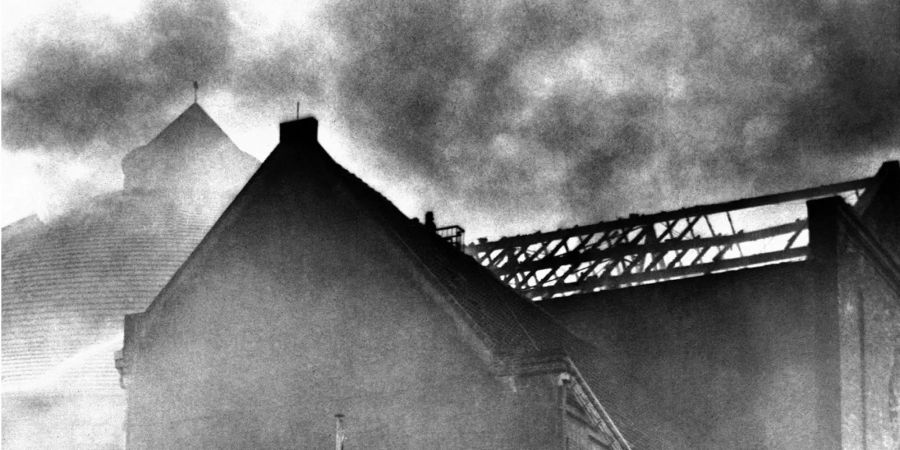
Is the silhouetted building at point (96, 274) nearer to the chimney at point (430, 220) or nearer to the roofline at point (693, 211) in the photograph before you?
the roofline at point (693, 211)

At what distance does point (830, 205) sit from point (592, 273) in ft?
34.2

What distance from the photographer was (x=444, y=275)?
754 inches

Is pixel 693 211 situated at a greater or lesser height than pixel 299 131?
greater

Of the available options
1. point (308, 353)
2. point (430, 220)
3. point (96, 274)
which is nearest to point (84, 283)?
point (96, 274)

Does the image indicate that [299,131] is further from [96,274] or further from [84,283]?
[96,274]

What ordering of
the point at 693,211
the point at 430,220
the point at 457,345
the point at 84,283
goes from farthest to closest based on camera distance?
the point at 84,283, the point at 693,211, the point at 430,220, the point at 457,345

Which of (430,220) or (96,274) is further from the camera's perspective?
(96,274)

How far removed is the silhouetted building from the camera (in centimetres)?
4006

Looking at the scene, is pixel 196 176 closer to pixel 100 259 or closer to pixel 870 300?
pixel 100 259

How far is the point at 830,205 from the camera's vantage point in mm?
23984

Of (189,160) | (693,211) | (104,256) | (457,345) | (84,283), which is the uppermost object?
(189,160)

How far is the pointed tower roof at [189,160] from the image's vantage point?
2020 inches

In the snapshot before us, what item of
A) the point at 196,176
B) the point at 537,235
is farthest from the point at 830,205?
the point at 196,176

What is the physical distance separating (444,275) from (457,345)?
4.48ft
